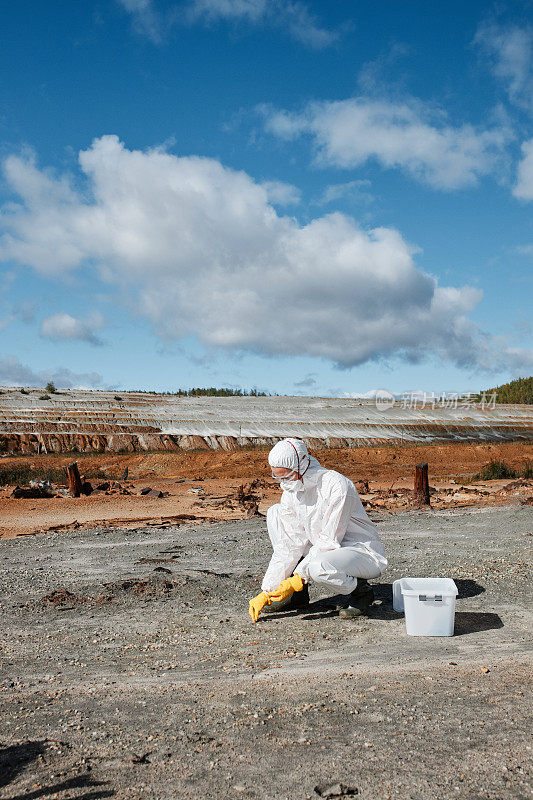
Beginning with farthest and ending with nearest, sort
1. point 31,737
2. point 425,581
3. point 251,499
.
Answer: point 251,499
point 425,581
point 31,737

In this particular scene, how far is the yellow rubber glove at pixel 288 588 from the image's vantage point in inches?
220

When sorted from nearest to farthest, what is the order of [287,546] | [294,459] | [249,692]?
[249,692] → [294,459] → [287,546]

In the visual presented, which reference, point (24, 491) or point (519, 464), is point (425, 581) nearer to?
point (24, 491)

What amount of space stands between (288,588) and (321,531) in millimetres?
608

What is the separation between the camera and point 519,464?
2502 centimetres

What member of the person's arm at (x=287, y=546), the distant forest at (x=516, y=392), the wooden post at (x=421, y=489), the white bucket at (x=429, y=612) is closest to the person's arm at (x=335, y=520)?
the person's arm at (x=287, y=546)

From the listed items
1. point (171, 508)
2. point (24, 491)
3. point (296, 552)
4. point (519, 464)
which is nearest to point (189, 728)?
point (296, 552)

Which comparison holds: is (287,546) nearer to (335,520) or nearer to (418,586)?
(335,520)

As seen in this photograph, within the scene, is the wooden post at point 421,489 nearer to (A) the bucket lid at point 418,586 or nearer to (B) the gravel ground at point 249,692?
(B) the gravel ground at point 249,692

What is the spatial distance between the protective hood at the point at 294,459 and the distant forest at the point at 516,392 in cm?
8233

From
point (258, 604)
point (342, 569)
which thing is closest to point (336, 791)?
point (342, 569)

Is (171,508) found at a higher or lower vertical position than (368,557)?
lower

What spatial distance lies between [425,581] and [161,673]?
2.58m

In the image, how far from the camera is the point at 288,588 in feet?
18.3
